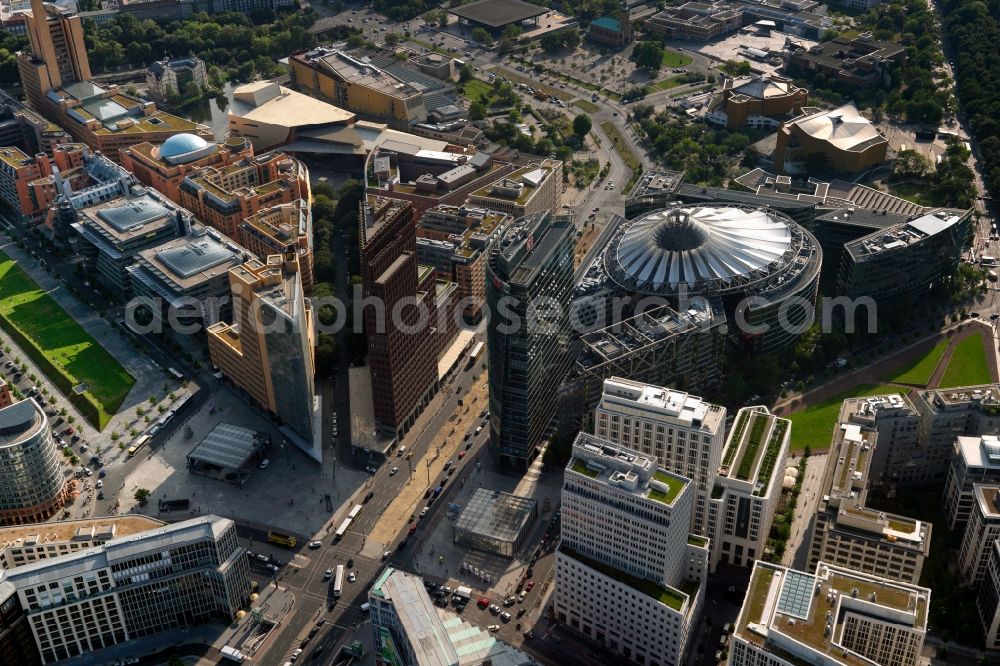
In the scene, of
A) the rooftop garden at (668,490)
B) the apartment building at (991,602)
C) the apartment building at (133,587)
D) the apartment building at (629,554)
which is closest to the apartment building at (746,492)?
the apartment building at (629,554)

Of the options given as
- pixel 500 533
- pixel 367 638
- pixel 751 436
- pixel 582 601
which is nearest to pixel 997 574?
pixel 751 436

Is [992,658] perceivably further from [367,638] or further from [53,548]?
[53,548]

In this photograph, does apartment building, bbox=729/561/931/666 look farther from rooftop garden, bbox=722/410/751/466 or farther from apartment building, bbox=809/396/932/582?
rooftop garden, bbox=722/410/751/466

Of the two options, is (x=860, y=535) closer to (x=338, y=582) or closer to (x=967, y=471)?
(x=967, y=471)

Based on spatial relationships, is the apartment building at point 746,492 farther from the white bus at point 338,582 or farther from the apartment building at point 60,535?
the apartment building at point 60,535

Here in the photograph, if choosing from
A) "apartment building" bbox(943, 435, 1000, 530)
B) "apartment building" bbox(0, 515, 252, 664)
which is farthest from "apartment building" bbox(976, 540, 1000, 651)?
"apartment building" bbox(0, 515, 252, 664)

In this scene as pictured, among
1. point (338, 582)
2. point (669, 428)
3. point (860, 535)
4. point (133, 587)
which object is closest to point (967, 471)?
point (860, 535)
